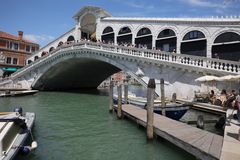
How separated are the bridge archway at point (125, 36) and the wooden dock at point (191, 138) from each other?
12.1 m

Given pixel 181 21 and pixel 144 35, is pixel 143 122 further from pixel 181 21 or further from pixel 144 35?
pixel 144 35

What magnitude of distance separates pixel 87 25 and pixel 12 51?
1049 centimetres

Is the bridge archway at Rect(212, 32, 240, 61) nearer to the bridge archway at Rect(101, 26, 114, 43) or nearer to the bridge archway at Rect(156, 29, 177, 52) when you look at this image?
the bridge archway at Rect(156, 29, 177, 52)

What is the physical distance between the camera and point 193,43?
14336 mm

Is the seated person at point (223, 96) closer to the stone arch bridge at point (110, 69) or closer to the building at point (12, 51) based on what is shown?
the stone arch bridge at point (110, 69)

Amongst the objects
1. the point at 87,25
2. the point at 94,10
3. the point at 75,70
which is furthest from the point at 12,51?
the point at 94,10

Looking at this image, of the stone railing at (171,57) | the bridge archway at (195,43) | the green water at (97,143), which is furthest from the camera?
the bridge archway at (195,43)

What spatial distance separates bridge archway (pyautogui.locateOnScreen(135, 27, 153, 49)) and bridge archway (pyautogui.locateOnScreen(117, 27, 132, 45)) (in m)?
0.85

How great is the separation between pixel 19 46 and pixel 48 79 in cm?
1034

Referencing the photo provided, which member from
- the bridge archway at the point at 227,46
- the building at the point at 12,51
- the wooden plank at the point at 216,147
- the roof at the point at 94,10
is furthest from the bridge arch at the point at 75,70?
the wooden plank at the point at 216,147

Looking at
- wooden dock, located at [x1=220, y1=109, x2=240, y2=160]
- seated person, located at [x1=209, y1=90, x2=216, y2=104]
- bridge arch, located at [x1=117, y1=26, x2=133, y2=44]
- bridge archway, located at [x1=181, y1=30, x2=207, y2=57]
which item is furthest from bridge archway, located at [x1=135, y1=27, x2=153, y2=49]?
wooden dock, located at [x1=220, y1=109, x2=240, y2=160]

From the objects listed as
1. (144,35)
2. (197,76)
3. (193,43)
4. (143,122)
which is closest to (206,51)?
(193,43)

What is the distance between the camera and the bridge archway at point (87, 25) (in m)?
23.0

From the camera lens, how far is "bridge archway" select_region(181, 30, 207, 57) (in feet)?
45.4
